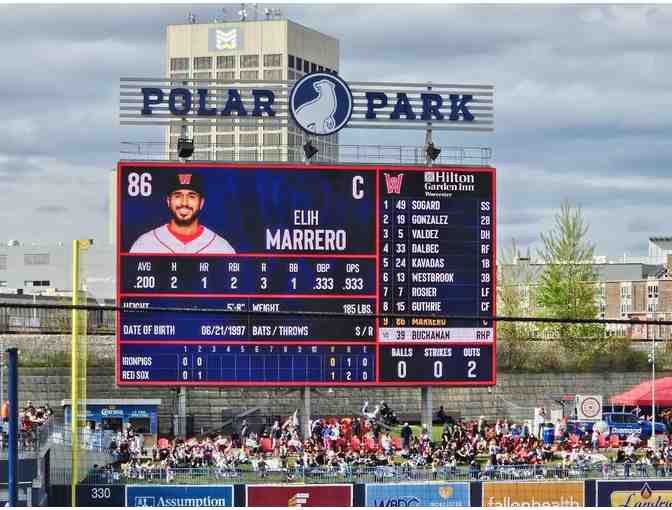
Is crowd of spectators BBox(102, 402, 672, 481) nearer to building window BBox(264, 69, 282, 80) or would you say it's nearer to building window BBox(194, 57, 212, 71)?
building window BBox(264, 69, 282, 80)

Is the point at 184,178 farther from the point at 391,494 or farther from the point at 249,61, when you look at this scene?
the point at 249,61

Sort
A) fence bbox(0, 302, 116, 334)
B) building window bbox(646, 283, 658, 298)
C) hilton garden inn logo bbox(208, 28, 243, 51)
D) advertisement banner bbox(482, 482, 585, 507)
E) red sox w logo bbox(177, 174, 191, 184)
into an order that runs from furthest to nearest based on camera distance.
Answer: hilton garden inn logo bbox(208, 28, 243, 51), building window bbox(646, 283, 658, 298), fence bbox(0, 302, 116, 334), advertisement banner bbox(482, 482, 585, 507), red sox w logo bbox(177, 174, 191, 184)

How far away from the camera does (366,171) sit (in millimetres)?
34406

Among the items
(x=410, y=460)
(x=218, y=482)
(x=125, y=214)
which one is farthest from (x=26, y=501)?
(x=410, y=460)

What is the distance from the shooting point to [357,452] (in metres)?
35.7

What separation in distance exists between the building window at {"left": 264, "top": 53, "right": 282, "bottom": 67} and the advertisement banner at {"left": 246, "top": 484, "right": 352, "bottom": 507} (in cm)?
11634

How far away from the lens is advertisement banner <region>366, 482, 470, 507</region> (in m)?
33.9

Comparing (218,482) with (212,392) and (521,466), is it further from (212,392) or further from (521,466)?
(212,392)

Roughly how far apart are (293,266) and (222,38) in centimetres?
11668

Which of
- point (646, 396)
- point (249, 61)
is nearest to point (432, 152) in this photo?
point (646, 396)

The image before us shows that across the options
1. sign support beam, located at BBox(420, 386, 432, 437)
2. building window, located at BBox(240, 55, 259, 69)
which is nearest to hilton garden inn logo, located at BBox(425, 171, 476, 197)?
sign support beam, located at BBox(420, 386, 432, 437)

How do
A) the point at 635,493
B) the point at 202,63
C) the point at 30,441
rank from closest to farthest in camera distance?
the point at 30,441, the point at 635,493, the point at 202,63

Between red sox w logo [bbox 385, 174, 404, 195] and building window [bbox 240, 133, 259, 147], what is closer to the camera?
red sox w logo [bbox 385, 174, 404, 195]

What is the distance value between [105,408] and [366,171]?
443 inches
